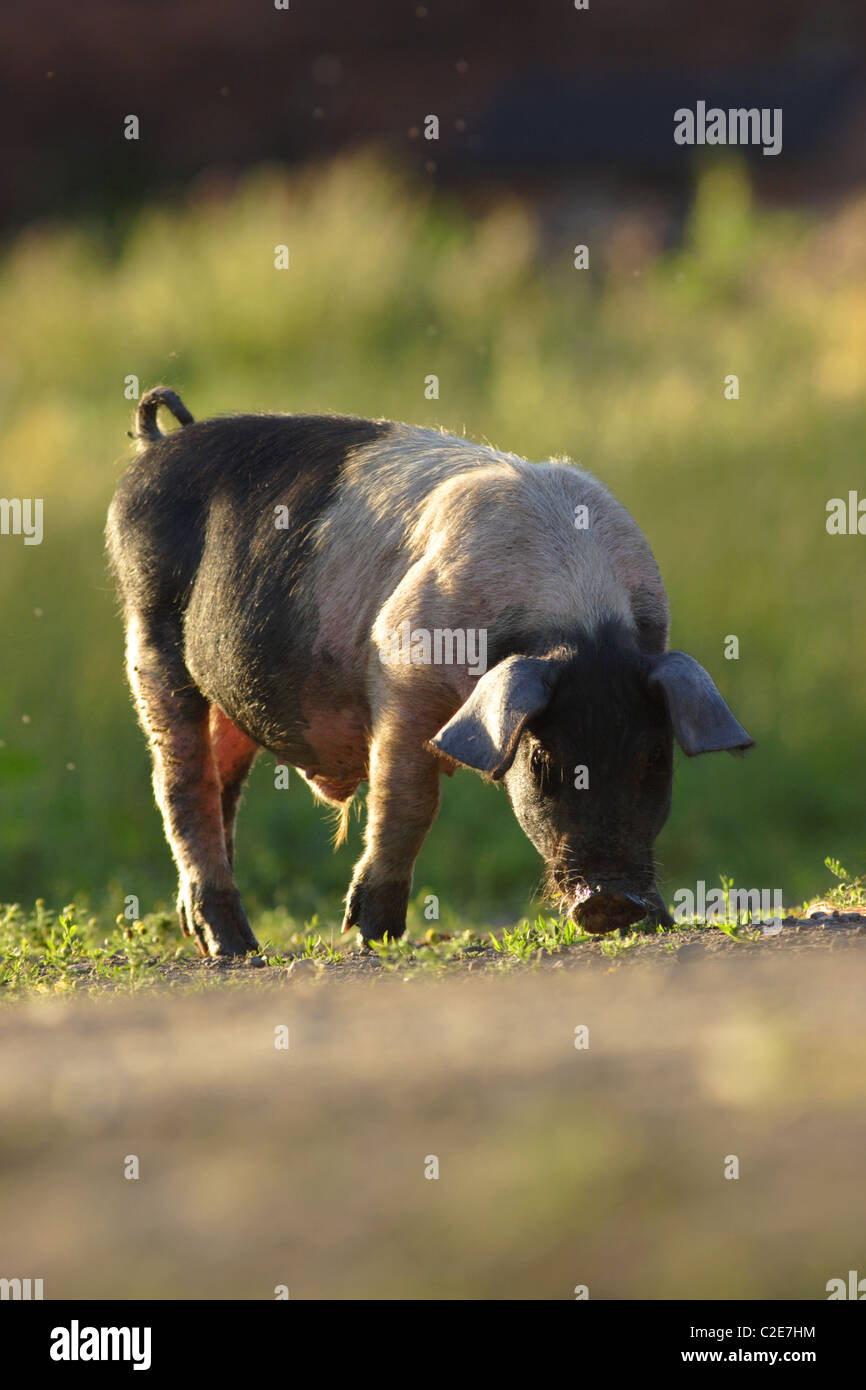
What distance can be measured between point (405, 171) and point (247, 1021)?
18323 millimetres

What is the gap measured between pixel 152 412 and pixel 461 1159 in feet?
15.9

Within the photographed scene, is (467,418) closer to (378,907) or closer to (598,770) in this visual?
(378,907)

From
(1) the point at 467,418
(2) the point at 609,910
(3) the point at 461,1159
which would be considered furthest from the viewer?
(1) the point at 467,418

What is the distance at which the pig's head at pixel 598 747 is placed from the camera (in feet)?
17.0

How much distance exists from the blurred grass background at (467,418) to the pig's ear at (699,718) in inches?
154

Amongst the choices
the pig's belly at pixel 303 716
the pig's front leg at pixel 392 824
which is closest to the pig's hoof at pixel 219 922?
the pig's belly at pixel 303 716

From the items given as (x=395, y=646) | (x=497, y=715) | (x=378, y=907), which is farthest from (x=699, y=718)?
(x=378, y=907)

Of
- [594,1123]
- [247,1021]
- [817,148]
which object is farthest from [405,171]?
[594,1123]

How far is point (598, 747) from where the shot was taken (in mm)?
5254

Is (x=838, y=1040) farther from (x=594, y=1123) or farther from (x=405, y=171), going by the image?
(x=405, y=171)

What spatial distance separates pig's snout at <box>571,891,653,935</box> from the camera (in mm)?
5203

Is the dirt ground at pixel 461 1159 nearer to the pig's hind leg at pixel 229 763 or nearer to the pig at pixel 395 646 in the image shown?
the pig at pixel 395 646

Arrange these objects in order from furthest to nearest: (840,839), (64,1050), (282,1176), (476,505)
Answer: (840,839), (476,505), (64,1050), (282,1176)

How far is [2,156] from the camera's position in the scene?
23938 millimetres
